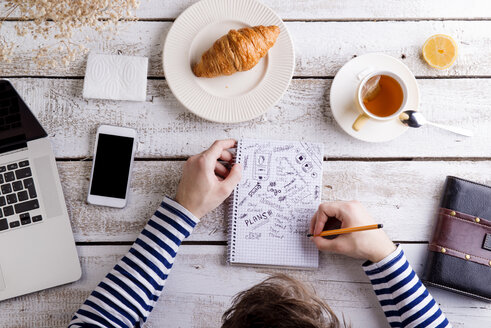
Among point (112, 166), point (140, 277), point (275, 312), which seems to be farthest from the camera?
point (112, 166)

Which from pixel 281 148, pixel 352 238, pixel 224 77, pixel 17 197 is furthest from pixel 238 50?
pixel 17 197

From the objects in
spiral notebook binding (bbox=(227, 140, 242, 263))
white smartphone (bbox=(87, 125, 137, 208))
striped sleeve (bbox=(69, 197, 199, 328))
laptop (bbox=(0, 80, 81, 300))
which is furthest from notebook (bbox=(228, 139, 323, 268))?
laptop (bbox=(0, 80, 81, 300))

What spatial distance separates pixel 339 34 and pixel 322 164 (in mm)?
329

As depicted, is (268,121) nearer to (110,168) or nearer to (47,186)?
(110,168)

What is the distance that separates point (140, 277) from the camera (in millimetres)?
897

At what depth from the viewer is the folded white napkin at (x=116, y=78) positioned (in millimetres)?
992

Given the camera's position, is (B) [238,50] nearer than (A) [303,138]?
Yes

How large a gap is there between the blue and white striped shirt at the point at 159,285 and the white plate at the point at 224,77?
0.26 meters

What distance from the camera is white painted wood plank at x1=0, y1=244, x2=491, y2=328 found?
0.98 m

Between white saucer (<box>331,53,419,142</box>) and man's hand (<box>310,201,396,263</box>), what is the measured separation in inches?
7.0

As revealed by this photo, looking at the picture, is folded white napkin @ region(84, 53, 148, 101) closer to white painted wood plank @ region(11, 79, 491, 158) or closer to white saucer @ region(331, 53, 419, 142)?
white painted wood plank @ region(11, 79, 491, 158)

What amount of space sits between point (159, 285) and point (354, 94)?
0.64 m

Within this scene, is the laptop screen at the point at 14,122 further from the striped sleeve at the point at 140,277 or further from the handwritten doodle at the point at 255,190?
the handwritten doodle at the point at 255,190

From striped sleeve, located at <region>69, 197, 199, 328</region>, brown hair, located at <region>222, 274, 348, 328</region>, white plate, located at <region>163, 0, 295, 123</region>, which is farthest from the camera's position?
white plate, located at <region>163, 0, 295, 123</region>
